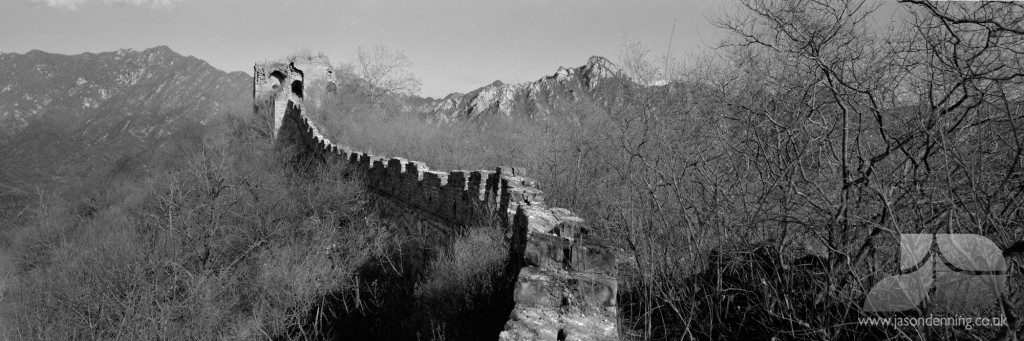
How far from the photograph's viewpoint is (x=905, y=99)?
3.44m

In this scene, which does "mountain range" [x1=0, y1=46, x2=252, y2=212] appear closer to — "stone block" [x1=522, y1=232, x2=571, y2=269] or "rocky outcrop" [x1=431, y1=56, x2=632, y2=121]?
"rocky outcrop" [x1=431, y1=56, x2=632, y2=121]

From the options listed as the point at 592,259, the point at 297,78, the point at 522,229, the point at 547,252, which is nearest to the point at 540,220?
the point at 522,229

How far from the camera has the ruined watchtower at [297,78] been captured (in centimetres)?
2638

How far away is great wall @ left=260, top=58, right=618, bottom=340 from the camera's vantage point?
10.8ft

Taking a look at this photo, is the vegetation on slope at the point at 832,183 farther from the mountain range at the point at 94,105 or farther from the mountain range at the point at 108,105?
the mountain range at the point at 94,105

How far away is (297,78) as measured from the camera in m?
26.8

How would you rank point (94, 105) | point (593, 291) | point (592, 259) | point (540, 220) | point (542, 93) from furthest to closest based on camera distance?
point (94, 105)
point (542, 93)
point (540, 220)
point (592, 259)
point (593, 291)

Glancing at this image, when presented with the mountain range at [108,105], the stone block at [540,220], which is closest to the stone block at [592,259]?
the stone block at [540,220]

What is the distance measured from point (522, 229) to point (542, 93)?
70.8 ft

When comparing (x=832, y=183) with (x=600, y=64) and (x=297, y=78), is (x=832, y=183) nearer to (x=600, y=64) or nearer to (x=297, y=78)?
(x=600, y=64)

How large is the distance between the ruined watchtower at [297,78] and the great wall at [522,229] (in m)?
7.99

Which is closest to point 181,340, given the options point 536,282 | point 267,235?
point 267,235

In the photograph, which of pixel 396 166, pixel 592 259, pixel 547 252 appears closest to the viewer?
pixel 592 259

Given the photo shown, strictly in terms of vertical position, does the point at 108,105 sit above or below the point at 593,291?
above
